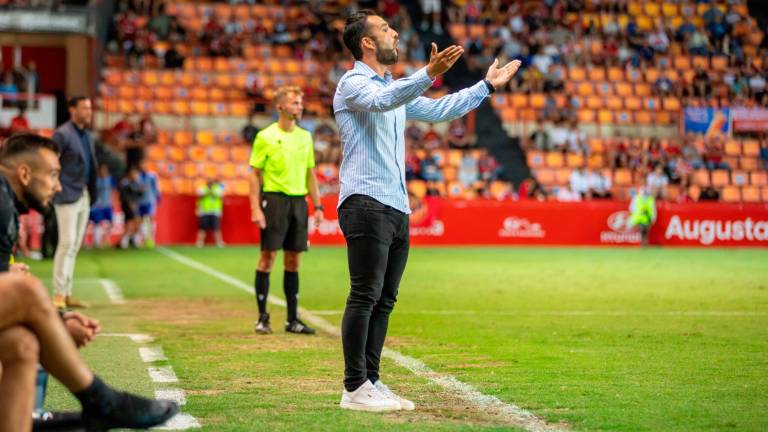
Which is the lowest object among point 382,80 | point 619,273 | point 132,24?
point 619,273

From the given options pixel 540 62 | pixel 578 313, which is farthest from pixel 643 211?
pixel 578 313

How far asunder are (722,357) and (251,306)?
6267 mm

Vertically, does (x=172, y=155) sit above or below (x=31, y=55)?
below

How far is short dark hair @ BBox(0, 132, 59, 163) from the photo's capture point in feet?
17.4

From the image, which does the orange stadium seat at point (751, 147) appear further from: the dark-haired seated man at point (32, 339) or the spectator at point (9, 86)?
the dark-haired seated man at point (32, 339)

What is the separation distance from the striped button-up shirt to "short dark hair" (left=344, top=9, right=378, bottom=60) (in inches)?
3.1

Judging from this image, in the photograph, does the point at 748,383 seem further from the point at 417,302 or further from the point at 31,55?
the point at 31,55

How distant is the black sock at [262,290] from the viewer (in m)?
11.4

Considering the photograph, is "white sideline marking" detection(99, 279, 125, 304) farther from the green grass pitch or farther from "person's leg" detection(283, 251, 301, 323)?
"person's leg" detection(283, 251, 301, 323)

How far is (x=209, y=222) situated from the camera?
30.0 meters

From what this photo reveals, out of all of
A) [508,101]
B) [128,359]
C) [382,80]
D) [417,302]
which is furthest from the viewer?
[508,101]

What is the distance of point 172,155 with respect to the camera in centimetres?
3372

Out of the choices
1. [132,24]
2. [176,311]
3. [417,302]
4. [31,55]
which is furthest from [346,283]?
[31,55]

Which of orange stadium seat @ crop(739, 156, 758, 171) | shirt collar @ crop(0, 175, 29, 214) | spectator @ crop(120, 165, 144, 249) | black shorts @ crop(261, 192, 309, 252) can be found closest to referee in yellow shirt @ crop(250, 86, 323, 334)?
black shorts @ crop(261, 192, 309, 252)
